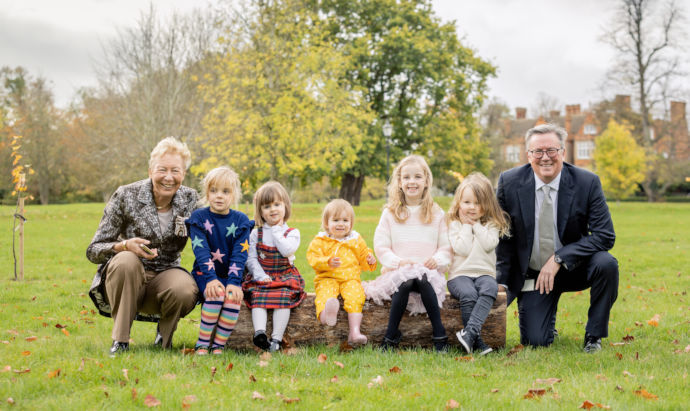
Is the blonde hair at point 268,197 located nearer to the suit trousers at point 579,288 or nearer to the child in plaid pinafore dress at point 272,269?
the child in plaid pinafore dress at point 272,269

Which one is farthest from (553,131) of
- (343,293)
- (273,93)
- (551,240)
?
(273,93)

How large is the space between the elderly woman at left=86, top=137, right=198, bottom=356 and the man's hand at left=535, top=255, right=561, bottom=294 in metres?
2.87

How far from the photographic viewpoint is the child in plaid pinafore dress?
14.9 feet

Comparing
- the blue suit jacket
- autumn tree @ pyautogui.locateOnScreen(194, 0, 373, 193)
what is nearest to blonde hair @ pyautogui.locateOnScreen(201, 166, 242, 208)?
the blue suit jacket

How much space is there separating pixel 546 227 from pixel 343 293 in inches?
73.8

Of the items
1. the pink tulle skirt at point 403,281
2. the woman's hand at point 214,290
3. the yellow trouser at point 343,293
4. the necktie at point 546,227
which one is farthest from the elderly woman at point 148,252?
the necktie at point 546,227

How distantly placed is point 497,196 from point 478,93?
2559cm

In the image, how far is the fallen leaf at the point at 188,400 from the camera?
10.5 feet

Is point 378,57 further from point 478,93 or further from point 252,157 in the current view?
point 252,157

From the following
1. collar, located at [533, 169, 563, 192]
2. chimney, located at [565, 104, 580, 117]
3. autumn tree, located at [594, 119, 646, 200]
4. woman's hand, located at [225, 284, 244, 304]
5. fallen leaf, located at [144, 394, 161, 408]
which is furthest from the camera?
chimney, located at [565, 104, 580, 117]

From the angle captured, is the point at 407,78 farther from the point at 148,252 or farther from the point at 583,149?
the point at 583,149

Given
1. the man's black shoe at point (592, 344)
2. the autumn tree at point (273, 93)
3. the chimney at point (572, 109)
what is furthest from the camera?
the chimney at point (572, 109)

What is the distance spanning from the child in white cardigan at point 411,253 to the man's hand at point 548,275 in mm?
795

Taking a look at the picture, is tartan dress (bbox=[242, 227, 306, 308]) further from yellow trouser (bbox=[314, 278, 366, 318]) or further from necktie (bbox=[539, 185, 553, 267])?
necktie (bbox=[539, 185, 553, 267])
